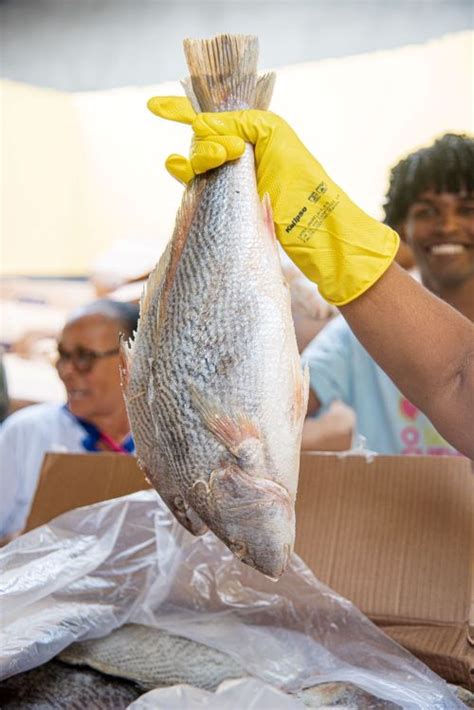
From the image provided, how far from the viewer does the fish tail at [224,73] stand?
1188 millimetres

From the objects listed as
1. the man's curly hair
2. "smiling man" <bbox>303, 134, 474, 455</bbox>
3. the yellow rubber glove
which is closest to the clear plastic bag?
the yellow rubber glove

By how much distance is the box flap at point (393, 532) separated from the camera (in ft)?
5.36

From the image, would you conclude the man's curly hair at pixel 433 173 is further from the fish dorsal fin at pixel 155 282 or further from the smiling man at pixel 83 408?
the fish dorsal fin at pixel 155 282

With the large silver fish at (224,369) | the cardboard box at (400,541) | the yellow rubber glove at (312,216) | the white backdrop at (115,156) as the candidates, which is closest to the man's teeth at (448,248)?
the cardboard box at (400,541)

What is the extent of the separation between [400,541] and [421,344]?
512mm

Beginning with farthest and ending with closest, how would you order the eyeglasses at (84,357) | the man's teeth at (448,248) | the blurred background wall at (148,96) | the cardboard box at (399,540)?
1. the blurred background wall at (148,96)
2. the eyeglasses at (84,357)
3. the man's teeth at (448,248)
4. the cardboard box at (399,540)

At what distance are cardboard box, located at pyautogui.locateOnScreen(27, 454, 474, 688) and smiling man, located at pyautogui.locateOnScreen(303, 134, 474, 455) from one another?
0.76m

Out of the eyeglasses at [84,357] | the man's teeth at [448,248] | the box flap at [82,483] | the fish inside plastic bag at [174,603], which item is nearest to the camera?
the fish inside plastic bag at [174,603]

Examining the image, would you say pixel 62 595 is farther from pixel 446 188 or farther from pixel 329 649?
pixel 446 188

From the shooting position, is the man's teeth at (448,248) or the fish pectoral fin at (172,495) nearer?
the fish pectoral fin at (172,495)

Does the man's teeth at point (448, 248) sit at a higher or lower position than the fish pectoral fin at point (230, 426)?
higher

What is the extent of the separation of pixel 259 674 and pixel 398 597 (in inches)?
11.5

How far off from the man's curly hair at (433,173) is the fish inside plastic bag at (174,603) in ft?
4.42

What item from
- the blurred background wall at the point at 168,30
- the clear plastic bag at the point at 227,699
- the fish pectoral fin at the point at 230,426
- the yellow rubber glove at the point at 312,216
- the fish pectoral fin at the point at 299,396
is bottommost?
the clear plastic bag at the point at 227,699
